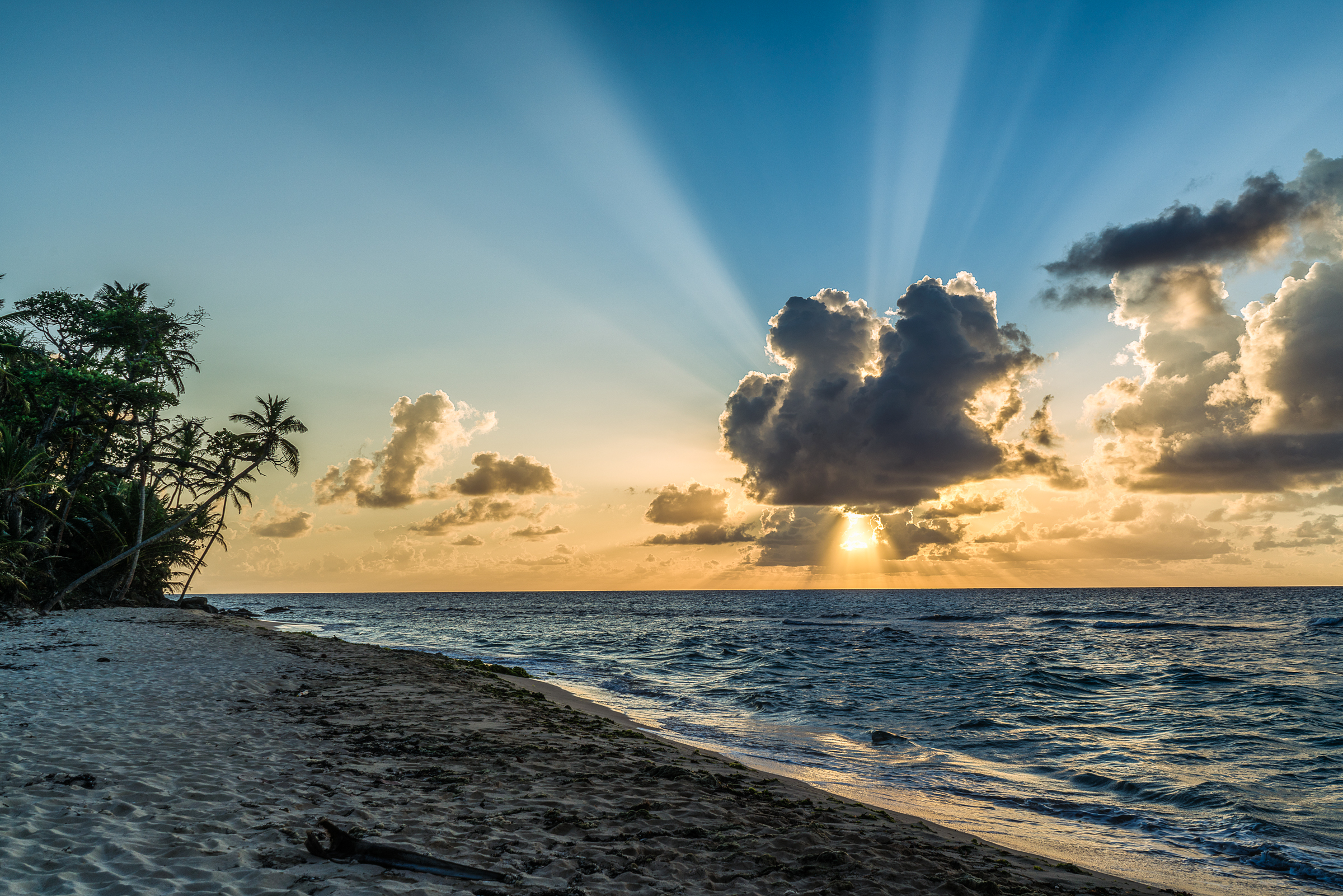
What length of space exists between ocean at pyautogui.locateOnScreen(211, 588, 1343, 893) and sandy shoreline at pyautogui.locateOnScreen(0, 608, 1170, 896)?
2.78 m

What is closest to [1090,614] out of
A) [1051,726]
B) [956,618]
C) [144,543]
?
[956,618]

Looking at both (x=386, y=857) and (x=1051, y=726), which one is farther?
(x=1051, y=726)

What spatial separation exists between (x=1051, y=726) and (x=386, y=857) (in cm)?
1827

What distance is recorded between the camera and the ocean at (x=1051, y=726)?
9969 millimetres

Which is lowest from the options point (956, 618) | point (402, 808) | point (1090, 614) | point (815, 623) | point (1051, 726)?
point (1051, 726)

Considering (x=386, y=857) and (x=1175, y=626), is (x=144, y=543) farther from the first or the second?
(x=1175, y=626)

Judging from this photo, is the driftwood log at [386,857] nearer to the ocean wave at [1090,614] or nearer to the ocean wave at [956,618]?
the ocean wave at [956,618]

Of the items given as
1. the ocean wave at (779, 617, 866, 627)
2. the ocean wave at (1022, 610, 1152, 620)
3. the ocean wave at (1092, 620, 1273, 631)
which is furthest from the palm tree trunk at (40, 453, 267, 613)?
the ocean wave at (1022, 610, 1152, 620)

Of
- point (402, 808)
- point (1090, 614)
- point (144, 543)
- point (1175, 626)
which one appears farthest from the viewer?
point (1090, 614)

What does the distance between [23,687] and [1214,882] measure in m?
18.8

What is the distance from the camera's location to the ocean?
9.97 metres

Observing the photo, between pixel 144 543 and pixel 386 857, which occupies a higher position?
pixel 144 543

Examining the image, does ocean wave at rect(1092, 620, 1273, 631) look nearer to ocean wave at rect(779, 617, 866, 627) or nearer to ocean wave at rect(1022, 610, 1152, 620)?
ocean wave at rect(1022, 610, 1152, 620)

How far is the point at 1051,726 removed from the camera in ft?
58.6
